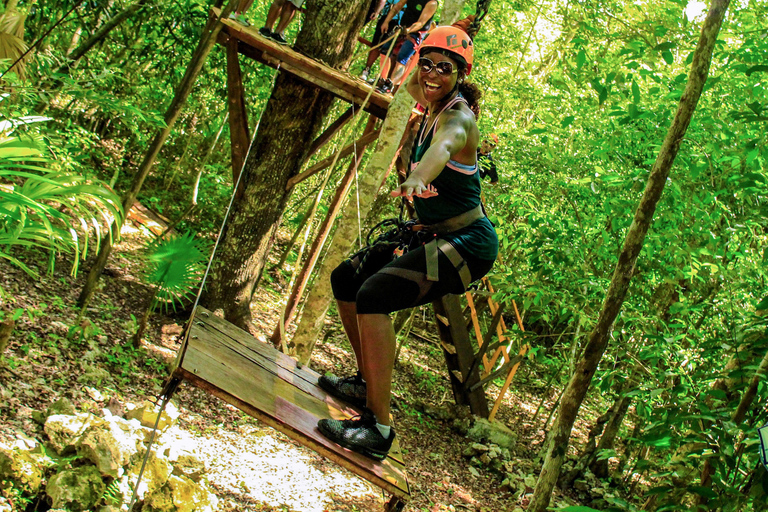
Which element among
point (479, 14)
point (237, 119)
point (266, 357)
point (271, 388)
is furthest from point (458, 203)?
point (237, 119)

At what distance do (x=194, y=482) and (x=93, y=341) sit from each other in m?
1.85

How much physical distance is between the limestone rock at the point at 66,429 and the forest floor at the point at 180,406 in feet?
0.59

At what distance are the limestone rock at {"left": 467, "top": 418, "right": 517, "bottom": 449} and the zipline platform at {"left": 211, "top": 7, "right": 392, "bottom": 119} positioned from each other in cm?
456

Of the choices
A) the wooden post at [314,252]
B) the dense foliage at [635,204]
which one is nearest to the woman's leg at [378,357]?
the dense foliage at [635,204]

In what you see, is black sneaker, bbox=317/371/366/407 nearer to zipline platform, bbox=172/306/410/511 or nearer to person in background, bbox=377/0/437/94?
zipline platform, bbox=172/306/410/511

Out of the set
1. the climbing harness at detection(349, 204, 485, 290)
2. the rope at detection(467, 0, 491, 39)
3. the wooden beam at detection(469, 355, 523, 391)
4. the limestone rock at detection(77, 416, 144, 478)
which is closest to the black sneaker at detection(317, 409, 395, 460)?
the climbing harness at detection(349, 204, 485, 290)

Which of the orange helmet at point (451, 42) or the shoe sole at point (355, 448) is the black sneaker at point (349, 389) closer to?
the shoe sole at point (355, 448)

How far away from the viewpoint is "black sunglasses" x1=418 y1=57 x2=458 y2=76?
275 centimetres

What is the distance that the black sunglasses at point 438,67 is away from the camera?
275cm

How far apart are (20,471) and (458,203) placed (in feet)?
8.44

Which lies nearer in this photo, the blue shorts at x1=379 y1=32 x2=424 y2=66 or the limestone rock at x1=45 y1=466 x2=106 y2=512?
the limestone rock at x1=45 y1=466 x2=106 y2=512

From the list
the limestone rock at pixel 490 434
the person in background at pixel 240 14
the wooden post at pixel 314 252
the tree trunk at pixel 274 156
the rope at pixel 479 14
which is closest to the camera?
the rope at pixel 479 14

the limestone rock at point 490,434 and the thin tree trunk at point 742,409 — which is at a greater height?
the thin tree trunk at point 742,409

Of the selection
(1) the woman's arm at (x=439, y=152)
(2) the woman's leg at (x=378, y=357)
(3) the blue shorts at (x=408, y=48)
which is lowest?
(2) the woman's leg at (x=378, y=357)
